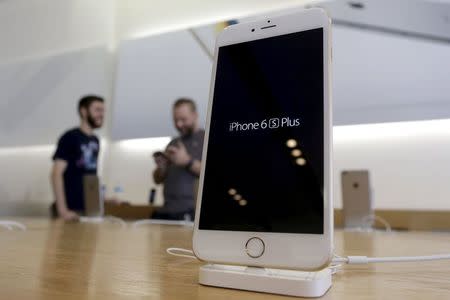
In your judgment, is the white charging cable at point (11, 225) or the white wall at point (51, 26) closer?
the white charging cable at point (11, 225)

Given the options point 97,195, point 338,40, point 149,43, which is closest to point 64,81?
point 149,43

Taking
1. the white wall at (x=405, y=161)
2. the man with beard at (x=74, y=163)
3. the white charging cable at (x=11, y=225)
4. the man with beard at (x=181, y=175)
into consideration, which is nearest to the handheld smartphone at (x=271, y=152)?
the white charging cable at (x=11, y=225)

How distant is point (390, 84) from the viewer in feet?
5.98

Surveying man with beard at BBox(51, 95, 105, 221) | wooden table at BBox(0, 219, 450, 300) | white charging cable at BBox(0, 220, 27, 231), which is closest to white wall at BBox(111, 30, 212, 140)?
man with beard at BBox(51, 95, 105, 221)

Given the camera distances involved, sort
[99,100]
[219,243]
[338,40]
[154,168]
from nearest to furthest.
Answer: [219,243], [338,40], [99,100], [154,168]

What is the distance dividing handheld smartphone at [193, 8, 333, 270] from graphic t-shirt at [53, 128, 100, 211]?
1.68 metres

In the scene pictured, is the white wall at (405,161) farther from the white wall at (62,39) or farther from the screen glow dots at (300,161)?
the screen glow dots at (300,161)

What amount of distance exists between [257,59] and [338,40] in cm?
170

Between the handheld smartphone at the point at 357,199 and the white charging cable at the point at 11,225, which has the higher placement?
the handheld smartphone at the point at 357,199

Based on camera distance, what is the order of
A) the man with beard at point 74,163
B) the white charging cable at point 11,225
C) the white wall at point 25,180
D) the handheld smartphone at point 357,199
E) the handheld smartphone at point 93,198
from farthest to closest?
the white wall at point 25,180
the man with beard at point 74,163
the handheld smartphone at point 93,198
the handheld smartphone at point 357,199
the white charging cable at point 11,225

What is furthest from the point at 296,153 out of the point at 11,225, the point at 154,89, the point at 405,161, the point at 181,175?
the point at 154,89

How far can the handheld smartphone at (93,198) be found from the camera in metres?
1.49

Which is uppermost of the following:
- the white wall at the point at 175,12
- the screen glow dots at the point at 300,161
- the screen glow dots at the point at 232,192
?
the white wall at the point at 175,12

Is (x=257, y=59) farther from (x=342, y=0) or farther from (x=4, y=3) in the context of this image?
(x=4, y=3)
